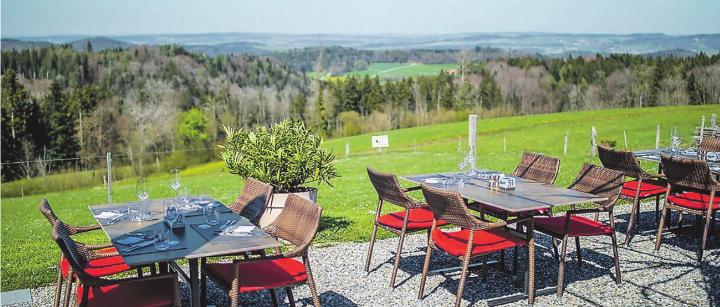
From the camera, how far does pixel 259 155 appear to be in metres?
8.07

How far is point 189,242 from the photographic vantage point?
4348 mm

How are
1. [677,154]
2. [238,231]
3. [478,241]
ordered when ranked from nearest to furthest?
[238,231]
[478,241]
[677,154]

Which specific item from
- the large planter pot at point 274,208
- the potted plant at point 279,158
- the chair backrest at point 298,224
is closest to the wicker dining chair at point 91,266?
the chair backrest at point 298,224

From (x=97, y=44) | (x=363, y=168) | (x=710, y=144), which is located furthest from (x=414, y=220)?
(x=97, y=44)

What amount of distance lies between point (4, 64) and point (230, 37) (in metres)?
73.3

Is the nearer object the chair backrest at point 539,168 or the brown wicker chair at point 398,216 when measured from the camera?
the brown wicker chair at point 398,216

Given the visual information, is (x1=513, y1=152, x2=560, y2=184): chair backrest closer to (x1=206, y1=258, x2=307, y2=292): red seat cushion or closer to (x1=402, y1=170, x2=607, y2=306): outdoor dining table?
(x1=402, y1=170, x2=607, y2=306): outdoor dining table

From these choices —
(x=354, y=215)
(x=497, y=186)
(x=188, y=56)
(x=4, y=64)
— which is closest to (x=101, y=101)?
(x=4, y=64)

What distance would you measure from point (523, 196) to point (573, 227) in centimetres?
68

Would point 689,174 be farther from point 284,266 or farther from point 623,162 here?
point 284,266

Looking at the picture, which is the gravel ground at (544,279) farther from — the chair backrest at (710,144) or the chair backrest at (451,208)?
the chair backrest at (710,144)

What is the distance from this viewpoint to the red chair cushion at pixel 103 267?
15.7 ft

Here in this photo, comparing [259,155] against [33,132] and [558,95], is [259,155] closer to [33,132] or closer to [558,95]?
[33,132]

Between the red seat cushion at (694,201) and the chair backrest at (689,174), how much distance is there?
0.20m
